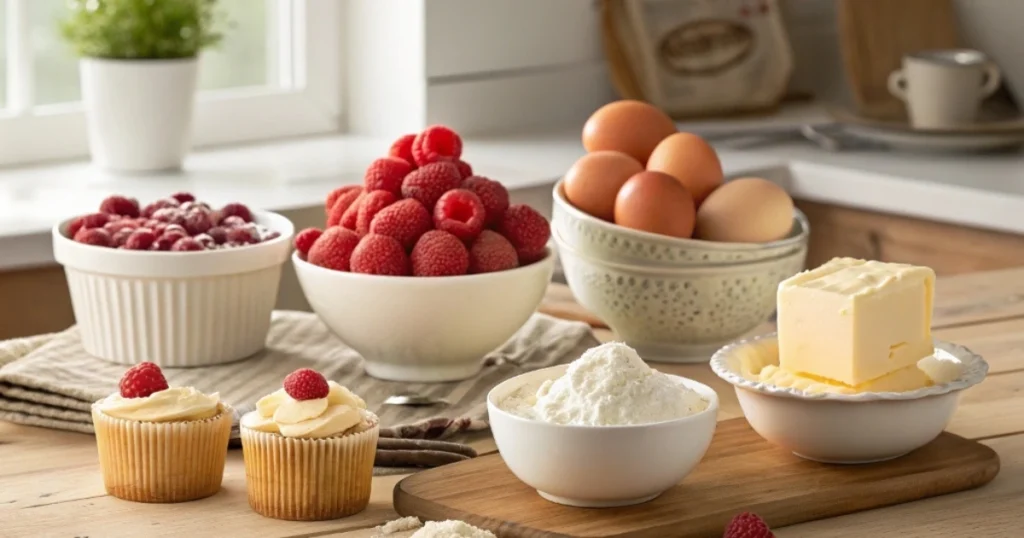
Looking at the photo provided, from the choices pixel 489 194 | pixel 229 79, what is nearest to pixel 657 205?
pixel 489 194

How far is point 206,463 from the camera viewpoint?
114cm

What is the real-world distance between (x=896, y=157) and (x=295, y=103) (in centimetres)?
108

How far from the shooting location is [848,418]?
1151mm

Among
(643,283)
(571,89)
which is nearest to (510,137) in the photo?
(571,89)

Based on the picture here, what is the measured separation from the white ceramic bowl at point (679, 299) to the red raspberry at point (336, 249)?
0.24 meters

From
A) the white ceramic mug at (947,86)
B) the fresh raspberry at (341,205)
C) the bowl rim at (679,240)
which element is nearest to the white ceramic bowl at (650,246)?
the bowl rim at (679,240)

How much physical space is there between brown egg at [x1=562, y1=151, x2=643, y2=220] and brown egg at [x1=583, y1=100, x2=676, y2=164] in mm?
35

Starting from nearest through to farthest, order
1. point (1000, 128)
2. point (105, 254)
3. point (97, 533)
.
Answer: point (97, 533) → point (105, 254) → point (1000, 128)

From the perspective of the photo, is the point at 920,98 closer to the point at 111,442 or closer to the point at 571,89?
the point at 571,89

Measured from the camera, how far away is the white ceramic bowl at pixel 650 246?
4.76ft

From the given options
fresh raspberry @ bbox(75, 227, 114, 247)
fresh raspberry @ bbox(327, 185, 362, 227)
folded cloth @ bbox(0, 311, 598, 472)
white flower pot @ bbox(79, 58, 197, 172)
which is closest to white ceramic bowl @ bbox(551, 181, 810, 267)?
folded cloth @ bbox(0, 311, 598, 472)

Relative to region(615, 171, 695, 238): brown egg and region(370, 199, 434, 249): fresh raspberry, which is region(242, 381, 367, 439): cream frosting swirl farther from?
region(615, 171, 695, 238): brown egg

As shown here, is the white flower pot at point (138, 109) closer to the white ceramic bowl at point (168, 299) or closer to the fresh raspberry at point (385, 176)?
the white ceramic bowl at point (168, 299)

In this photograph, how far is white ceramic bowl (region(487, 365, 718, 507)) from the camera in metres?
1.04
